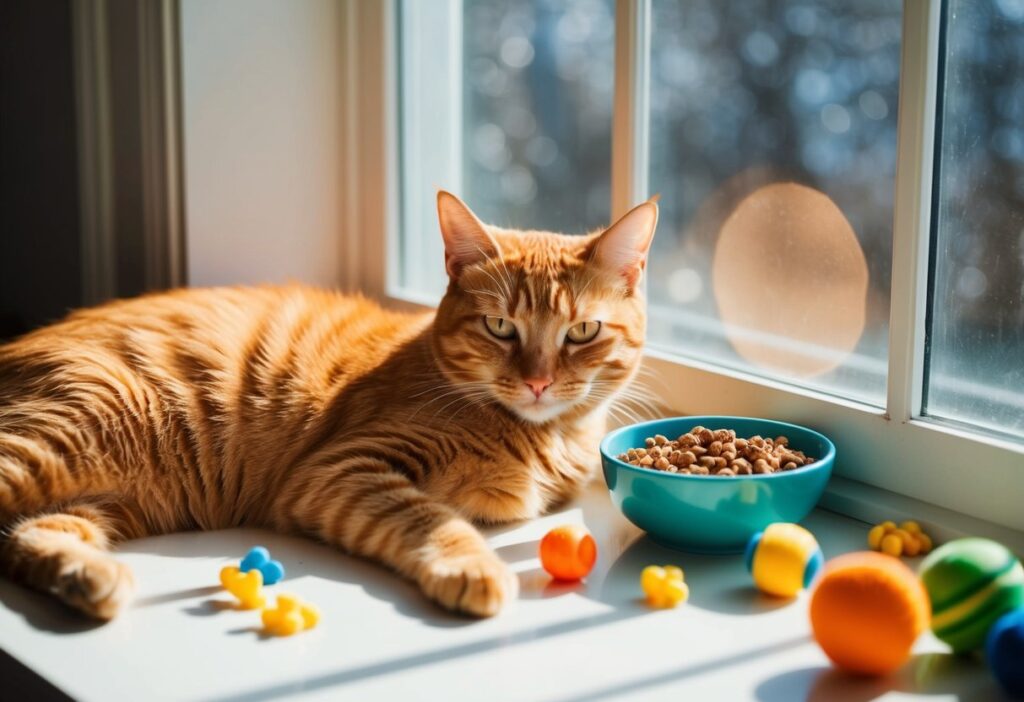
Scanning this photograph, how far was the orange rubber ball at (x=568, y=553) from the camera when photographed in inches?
59.1

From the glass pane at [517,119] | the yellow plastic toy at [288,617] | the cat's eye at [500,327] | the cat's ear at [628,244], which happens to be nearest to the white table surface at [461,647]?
the yellow plastic toy at [288,617]

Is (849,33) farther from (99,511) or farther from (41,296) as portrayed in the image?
(41,296)

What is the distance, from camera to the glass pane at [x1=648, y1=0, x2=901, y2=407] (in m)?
1.70

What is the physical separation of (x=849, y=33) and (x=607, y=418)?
0.89 metres

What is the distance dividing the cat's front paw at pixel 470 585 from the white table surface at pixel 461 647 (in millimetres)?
19

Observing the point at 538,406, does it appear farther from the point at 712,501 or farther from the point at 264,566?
the point at 264,566

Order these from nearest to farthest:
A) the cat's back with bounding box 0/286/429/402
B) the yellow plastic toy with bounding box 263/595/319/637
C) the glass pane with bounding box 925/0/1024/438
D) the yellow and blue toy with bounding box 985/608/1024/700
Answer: the yellow and blue toy with bounding box 985/608/1024/700 < the yellow plastic toy with bounding box 263/595/319/637 < the glass pane with bounding box 925/0/1024/438 < the cat's back with bounding box 0/286/429/402

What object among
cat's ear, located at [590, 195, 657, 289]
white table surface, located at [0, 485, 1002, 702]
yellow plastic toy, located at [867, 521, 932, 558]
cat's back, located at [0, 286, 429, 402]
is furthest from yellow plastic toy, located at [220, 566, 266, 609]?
yellow plastic toy, located at [867, 521, 932, 558]

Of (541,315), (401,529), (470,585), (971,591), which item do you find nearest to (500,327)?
(541,315)

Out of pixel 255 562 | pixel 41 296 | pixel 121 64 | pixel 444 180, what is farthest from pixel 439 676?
pixel 41 296

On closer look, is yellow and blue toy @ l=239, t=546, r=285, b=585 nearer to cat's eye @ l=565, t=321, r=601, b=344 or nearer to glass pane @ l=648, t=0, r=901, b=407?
cat's eye @ l=565, t=321, r=601, b=344

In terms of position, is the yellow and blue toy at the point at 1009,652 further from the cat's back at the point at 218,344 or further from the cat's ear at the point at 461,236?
the cat's back at the point at 218,344

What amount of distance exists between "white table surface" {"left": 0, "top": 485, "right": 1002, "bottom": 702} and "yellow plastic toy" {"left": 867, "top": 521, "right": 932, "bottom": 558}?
0.06 meters

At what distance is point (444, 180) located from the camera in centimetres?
255
